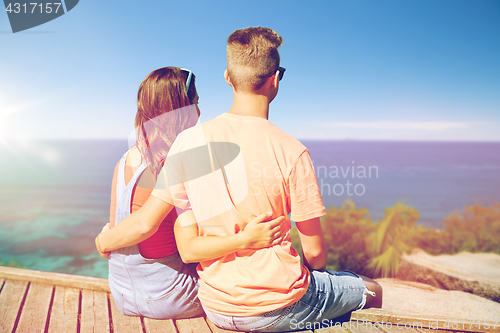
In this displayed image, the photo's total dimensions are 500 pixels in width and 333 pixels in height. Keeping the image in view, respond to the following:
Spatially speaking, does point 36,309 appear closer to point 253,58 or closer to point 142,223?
point 142,223

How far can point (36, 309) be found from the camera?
1.97 metres

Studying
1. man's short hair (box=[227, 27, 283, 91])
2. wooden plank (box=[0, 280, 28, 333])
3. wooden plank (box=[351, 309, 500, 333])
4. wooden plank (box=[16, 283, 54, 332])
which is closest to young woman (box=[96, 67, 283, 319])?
man's short hair (box=[227, 27, 283, 91])

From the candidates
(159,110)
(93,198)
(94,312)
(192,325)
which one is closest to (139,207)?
(159,110)

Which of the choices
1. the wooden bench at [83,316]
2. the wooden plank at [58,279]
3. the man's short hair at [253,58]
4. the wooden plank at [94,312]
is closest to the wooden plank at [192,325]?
the wooden bench at [83,316]

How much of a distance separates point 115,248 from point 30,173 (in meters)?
17.6

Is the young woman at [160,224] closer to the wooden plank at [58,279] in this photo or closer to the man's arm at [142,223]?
the man's arm at [142,223]

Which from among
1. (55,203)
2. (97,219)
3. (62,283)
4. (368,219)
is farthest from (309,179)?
(55,203)

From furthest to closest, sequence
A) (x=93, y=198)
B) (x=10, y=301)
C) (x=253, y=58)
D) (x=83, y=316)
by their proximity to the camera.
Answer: (x=93, y=198) → (x=10, y=301) → (x=83, y=316) → (x=253, y=58)

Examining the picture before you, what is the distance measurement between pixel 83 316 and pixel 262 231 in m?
1.40

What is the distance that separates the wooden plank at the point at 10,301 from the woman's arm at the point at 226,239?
4.04 ft

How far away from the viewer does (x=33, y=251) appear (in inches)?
380

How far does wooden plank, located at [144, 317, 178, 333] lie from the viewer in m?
1.66

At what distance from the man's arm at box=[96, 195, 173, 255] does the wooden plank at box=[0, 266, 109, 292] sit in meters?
0.95

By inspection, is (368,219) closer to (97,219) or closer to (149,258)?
(149,258)
